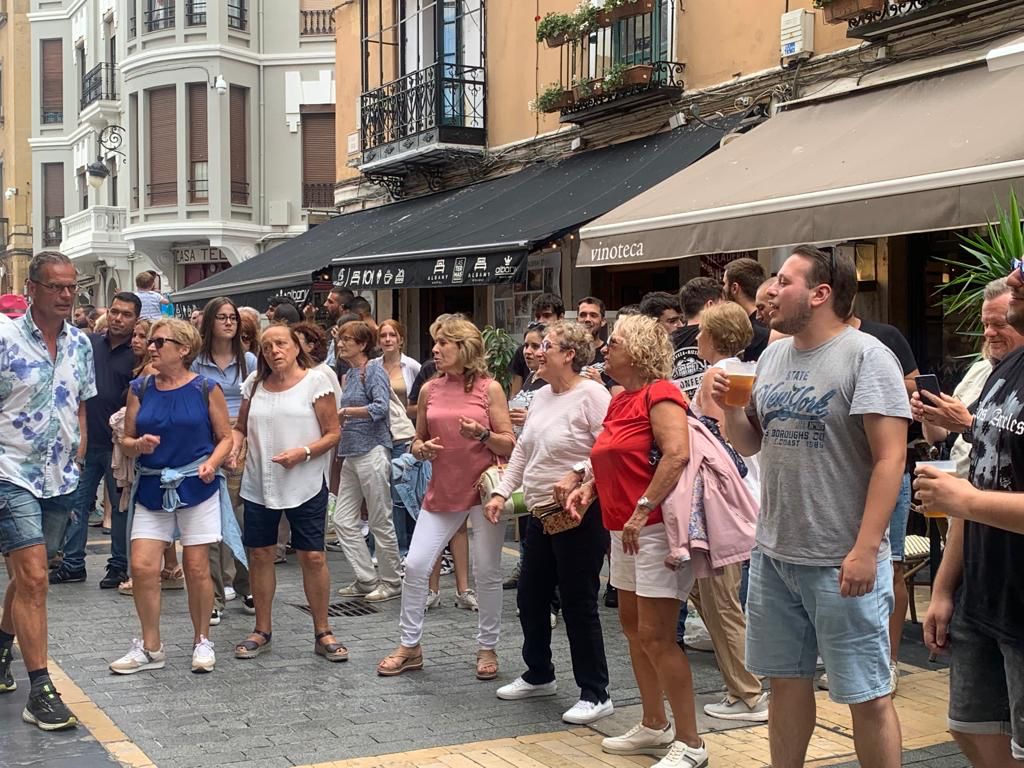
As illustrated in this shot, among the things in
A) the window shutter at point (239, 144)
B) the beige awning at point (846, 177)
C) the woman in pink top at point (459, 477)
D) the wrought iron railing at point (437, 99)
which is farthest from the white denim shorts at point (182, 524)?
the window shutter at point (239, 144)

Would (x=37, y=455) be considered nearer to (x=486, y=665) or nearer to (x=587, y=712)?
(x=486, y=665)

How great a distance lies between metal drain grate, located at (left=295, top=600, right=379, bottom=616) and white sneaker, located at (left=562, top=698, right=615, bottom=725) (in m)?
2.51

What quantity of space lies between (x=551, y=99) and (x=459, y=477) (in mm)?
7644

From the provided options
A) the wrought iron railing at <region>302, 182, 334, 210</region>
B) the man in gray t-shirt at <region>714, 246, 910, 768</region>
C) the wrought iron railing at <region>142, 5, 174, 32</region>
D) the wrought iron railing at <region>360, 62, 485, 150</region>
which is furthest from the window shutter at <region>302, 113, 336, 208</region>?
the man in gray t-shirt at <region>714, 246, 910, 768</region>

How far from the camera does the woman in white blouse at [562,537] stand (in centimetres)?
515

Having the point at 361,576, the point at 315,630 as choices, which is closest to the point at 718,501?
the point at 315,630

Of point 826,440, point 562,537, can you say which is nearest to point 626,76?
point 562,537

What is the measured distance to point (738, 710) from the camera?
17.1 feet

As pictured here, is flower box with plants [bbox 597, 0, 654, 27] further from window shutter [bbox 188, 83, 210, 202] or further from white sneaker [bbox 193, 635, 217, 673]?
window shutter [bbox 188, 83, 210, 202]

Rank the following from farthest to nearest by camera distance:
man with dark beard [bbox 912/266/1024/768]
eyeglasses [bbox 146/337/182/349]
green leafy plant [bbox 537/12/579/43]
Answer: green leafy plant [bbox 537/12/579/43] → eyeglasses [bbox 146/337/182/349] → man with dark beard [bbox 912/266/1024/768]

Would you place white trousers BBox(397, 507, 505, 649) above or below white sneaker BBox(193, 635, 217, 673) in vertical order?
above

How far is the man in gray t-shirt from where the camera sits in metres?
3.48

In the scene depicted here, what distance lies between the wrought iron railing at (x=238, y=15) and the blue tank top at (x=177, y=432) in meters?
23.2

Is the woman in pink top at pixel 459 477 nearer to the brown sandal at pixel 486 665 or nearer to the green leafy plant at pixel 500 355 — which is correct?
the brown sandal at pixel 486 665
